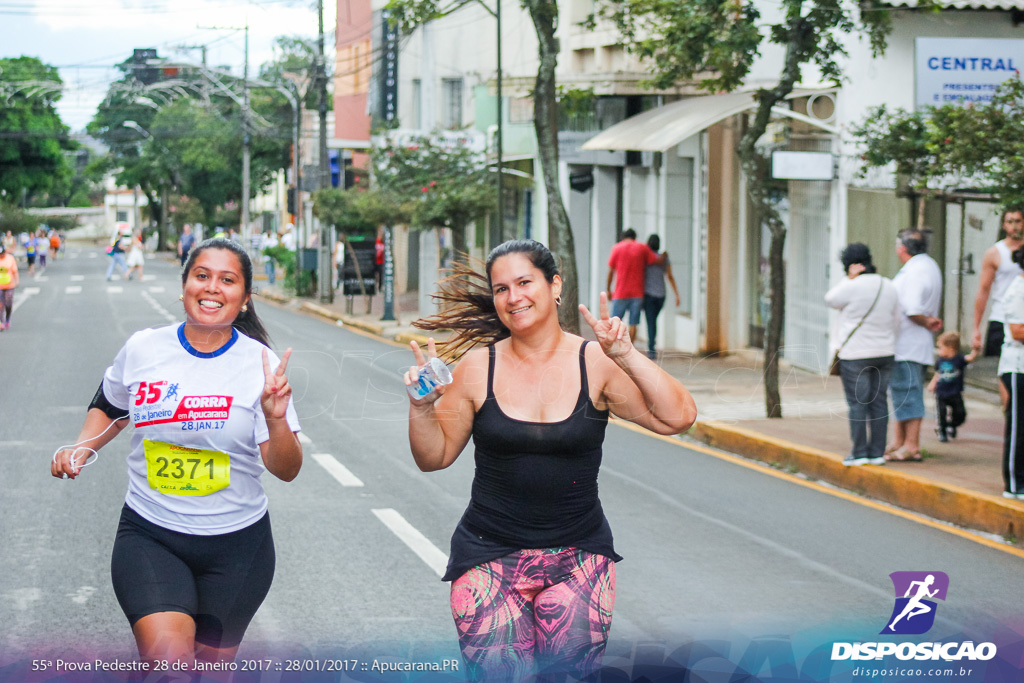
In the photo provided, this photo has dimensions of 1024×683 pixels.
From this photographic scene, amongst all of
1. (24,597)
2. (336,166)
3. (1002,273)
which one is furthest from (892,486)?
(336,166)

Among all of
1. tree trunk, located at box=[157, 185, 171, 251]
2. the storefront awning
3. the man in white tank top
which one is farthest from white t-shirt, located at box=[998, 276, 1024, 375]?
tree trunk, located at box=[157, 185, 171, 251]

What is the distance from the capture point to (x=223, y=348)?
153 inches

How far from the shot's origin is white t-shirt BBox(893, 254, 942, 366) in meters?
9.64

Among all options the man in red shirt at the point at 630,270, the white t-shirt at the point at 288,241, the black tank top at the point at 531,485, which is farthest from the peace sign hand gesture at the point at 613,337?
the white t-shirt at the point at 288,241

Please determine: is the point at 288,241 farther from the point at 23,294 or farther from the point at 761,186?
the point at 761,186

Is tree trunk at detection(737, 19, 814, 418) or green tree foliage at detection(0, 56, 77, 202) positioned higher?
green tree foliage at detection(0, 56, 77, 202)

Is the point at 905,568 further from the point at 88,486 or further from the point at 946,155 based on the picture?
the point at 88,486

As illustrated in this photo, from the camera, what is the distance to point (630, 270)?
59.3 feet

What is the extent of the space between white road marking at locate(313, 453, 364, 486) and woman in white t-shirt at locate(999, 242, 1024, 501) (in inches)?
→ 171

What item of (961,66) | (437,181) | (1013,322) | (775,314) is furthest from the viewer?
(437,181)

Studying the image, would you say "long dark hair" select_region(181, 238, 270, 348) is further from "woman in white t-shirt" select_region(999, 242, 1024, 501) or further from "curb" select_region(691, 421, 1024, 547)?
"curb" select_region(691, 421, 1024, 547)

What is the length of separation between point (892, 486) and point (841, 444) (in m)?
1.60

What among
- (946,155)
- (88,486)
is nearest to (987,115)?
(946,155)

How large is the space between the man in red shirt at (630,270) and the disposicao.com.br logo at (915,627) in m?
11.2
